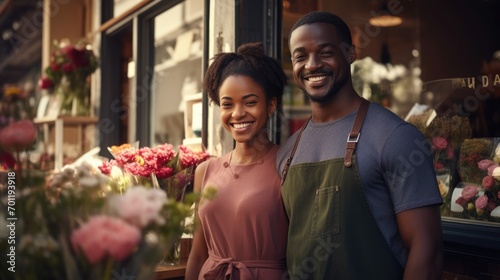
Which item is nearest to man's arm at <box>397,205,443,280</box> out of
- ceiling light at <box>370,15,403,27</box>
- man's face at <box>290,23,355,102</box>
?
man's face at <box>290,23,355,102</box>

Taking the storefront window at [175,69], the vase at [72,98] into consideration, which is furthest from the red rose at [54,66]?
the storefront window at [175,69]

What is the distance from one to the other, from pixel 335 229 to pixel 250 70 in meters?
0.79

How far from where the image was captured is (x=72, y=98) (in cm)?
623

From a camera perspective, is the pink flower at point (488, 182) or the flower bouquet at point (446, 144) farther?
the flower bouquet at point (446, 144)

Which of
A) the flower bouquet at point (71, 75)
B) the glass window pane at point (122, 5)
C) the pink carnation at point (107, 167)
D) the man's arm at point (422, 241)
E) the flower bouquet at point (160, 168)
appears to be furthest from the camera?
the flower bouquet at point (71, 75)

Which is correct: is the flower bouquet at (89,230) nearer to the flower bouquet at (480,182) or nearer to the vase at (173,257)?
the vase at (173,257)

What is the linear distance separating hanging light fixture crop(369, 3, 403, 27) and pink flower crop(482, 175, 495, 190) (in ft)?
6.95

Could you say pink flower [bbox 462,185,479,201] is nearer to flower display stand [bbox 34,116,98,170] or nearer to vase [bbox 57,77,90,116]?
flower display stand [bbox 34,116,98,170]

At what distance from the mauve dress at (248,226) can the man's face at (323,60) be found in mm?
414

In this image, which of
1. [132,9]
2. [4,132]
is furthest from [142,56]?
[4,132]

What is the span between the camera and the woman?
7.70 ft

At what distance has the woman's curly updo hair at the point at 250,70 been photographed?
2.50 m

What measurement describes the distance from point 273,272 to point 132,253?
4.16 feet

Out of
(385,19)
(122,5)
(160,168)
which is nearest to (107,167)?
(160,168)
